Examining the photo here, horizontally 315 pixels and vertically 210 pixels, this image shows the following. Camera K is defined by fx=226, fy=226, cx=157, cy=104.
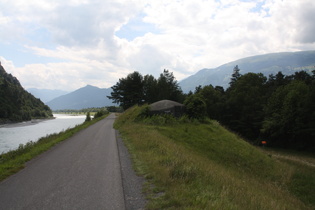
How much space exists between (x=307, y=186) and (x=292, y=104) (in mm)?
35995

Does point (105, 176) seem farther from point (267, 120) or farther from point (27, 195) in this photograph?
point (267, 120)

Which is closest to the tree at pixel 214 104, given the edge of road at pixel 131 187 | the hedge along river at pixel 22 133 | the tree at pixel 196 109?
the tree at pixel 196 109

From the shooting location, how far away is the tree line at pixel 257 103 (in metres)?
43.6

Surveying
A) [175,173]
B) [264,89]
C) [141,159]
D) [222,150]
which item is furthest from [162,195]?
[264,89]

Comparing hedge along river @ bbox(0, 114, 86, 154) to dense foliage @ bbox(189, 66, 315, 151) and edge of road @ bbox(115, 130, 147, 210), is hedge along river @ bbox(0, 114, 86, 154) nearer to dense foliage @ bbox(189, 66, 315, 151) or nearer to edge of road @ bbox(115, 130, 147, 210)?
edge of road @ bbox(115, 130, 147, 210)

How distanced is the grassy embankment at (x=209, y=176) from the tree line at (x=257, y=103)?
847cm

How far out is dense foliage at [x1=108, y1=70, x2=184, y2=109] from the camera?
203 ft

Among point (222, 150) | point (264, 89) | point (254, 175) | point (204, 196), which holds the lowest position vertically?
point (254, 175)

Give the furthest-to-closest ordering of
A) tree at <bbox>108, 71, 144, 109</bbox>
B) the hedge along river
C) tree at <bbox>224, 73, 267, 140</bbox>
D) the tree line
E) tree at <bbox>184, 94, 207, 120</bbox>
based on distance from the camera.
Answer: tree at <bbox>108, 71, 144, 109</bbox>, tree at <bbox>224, 73, 267, 140</bbox>, the tree line, the hedge along river, tree at <bbox>184, 94, 207, 120</bbox>

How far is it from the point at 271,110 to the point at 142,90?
3432 cm

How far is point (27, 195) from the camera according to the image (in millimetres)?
6160

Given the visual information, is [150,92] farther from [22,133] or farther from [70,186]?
[70,186]

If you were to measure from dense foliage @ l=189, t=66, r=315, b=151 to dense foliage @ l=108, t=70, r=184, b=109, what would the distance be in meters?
12.6

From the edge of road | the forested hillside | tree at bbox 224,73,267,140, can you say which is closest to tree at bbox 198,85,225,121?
tree at bbox 224,73,267,140
